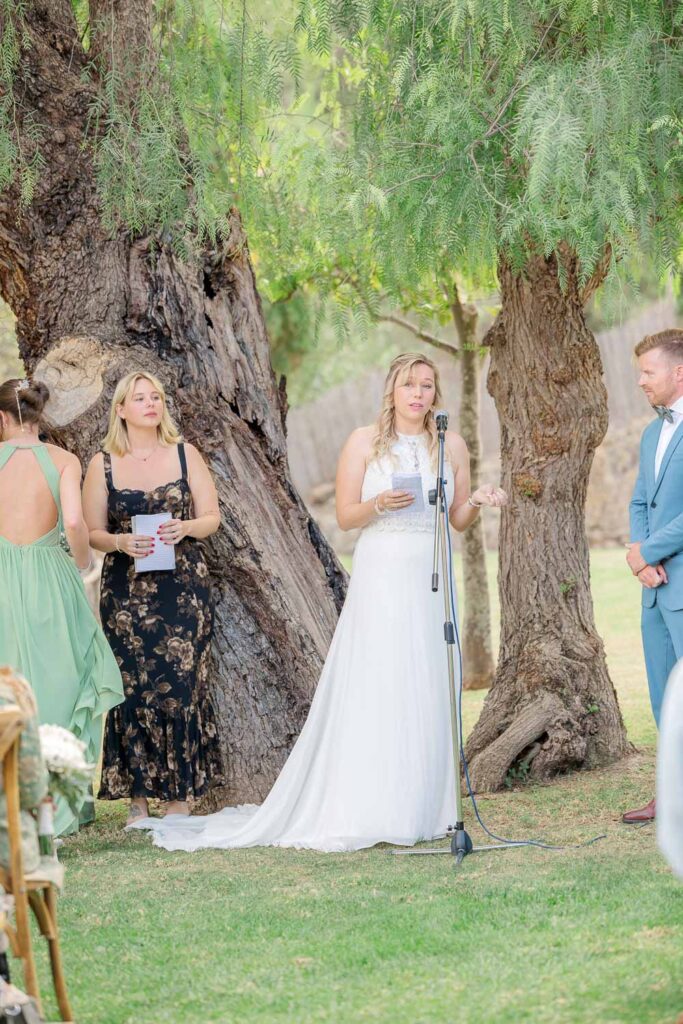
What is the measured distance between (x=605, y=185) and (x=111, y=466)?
2.67 metres

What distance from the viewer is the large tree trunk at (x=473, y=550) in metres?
10.4

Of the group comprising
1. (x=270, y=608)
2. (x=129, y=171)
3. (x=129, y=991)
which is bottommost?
(x=129, y=991)

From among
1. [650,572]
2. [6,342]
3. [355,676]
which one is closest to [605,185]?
[650,572]

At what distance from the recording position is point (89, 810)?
6551 millimetres

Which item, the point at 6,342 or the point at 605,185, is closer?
the point at 605,185

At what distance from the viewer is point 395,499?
5.68 m

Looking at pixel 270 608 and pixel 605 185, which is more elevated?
pixel 605 185

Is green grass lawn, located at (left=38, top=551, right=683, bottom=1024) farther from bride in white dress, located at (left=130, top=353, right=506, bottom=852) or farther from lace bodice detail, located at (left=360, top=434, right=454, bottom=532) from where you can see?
lace bodice detail, located at (left=360, top=434, right=454, bottom=532)

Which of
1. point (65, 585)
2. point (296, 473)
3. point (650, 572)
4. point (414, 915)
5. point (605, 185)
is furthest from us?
point (296, 473)

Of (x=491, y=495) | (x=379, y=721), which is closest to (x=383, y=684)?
(x=379, y=721)

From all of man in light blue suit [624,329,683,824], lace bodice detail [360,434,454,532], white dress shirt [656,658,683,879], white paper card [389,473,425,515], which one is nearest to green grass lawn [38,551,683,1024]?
white dress shirt [656,658,683,879]

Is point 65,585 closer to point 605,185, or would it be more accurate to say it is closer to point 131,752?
point 131,752

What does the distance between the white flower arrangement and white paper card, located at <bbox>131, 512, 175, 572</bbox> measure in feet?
8.45

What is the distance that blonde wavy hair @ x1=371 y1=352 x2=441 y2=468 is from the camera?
19.4ft
